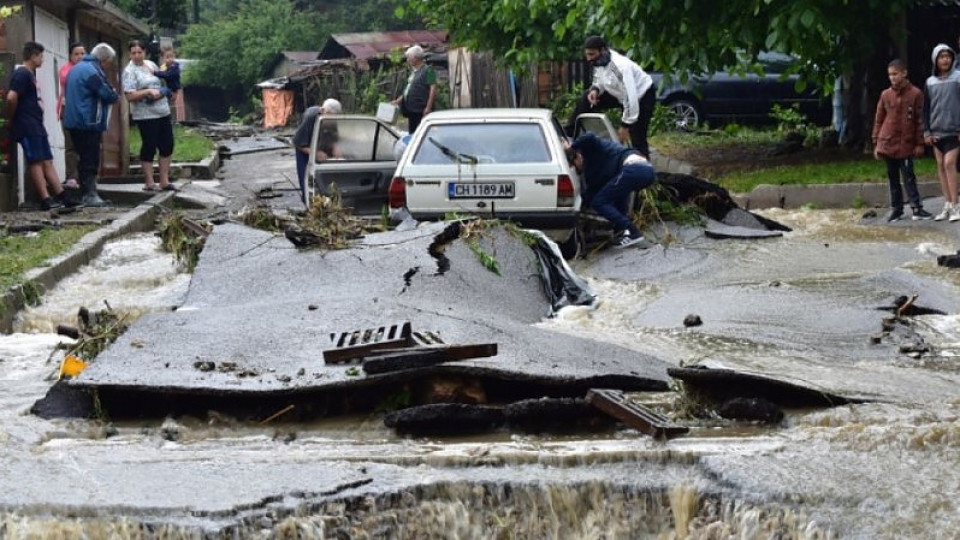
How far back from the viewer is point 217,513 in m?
5.04

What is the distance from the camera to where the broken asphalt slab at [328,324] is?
6.59 m

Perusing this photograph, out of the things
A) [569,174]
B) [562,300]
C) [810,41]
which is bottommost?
[562,300]

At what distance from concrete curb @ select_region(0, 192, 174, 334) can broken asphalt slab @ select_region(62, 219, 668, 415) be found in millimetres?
1194

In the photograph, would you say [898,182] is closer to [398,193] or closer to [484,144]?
[484,144]

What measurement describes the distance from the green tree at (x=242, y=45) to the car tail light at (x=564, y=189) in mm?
46119

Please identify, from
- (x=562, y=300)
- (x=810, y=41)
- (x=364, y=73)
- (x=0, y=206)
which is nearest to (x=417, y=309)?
(x=562, y=300)

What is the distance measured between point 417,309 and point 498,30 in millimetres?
16435

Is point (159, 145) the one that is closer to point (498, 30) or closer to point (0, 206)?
point (0, 206)

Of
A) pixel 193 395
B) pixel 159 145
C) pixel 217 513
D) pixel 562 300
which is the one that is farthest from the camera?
pixel 159 145

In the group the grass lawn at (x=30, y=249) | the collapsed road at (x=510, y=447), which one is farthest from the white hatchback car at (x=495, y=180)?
the grass lawn at (x=30, y=249)

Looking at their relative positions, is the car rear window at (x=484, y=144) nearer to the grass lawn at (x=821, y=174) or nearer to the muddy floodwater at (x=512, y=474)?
the muddy floodwater at (x=512, y=474)

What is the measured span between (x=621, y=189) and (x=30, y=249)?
497cm

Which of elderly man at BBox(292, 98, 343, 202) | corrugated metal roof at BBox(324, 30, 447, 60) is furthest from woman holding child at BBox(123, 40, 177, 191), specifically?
corrugated metal roof at BBox(324, 30, 447, 60)

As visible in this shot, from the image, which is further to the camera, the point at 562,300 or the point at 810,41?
the point at 810,41
